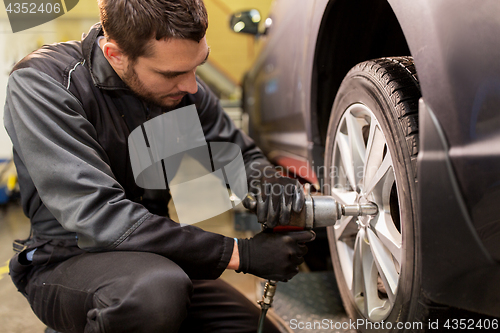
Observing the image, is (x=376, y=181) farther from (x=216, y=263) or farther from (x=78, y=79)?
(x=78, y=79)

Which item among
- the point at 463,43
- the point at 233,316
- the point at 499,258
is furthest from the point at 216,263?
the point at 463,43

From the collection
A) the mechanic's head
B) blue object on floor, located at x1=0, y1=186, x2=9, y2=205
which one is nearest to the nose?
the mechanic's head

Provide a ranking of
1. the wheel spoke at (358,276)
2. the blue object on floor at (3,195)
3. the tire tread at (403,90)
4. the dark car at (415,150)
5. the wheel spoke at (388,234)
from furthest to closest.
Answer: the blue object on floor at (3,195), the wheel spoke at (358,276), the wheel spoke at (388,234), the tire tread at (403,90), the dark car at (415,150)

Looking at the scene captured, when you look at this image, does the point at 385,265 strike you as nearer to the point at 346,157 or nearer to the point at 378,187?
the point at 378,187

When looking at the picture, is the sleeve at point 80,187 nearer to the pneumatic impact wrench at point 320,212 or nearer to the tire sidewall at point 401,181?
the pneumatic impact wrench at point 320,212

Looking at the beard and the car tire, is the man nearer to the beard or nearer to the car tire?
the beard

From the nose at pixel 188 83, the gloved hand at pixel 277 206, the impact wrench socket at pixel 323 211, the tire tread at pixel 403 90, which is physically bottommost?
the impact wrench socket at pixel 323 211

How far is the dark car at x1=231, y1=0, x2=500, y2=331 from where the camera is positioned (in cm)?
60

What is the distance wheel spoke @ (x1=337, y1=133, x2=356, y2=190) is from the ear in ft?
2.23

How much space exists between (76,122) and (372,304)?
94 centimetres

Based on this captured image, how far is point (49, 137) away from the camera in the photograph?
91cm

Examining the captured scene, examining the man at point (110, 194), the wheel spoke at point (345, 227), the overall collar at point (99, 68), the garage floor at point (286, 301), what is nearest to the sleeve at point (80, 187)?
the man at point (110, 194)

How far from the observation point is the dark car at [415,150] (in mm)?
601

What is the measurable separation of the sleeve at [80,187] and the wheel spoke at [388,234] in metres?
0.40
